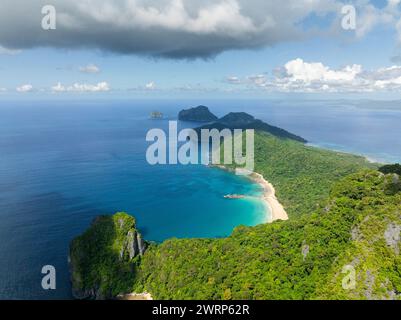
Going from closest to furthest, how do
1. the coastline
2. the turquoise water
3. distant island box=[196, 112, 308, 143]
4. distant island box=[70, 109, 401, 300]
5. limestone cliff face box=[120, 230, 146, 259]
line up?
distant island box=[70, 109, 401, 300], limestone cliff face box=[120, 230, 146, 259], the turquoise water, the coastline, distant island box=[196, 112, 308, 143]

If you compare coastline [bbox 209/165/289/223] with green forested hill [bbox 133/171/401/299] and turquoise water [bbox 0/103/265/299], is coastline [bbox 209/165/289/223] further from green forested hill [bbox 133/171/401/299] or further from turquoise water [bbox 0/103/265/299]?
green forested hill [bbox 133/171/401/299]

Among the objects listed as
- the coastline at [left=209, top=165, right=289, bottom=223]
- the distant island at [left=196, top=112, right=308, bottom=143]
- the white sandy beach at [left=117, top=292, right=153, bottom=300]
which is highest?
the distant island at [left=196, top=112, right=308, bottom=143]

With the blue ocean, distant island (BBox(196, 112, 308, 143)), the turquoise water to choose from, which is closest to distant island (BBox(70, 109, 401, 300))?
the blue ocean

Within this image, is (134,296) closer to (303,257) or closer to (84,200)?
(303,257)

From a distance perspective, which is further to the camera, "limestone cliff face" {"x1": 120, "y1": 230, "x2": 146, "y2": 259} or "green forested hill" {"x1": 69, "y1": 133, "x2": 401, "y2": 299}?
"limestone cliff face" {"x1": 120, "y1": 230, "x2": 146, "y2": 259}

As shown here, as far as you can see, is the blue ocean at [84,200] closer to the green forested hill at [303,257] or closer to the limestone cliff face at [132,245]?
the limestone cliff face at [132,245]

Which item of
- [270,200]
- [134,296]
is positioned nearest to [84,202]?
[134,296]

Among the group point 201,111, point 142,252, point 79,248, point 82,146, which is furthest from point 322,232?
point 201,111
